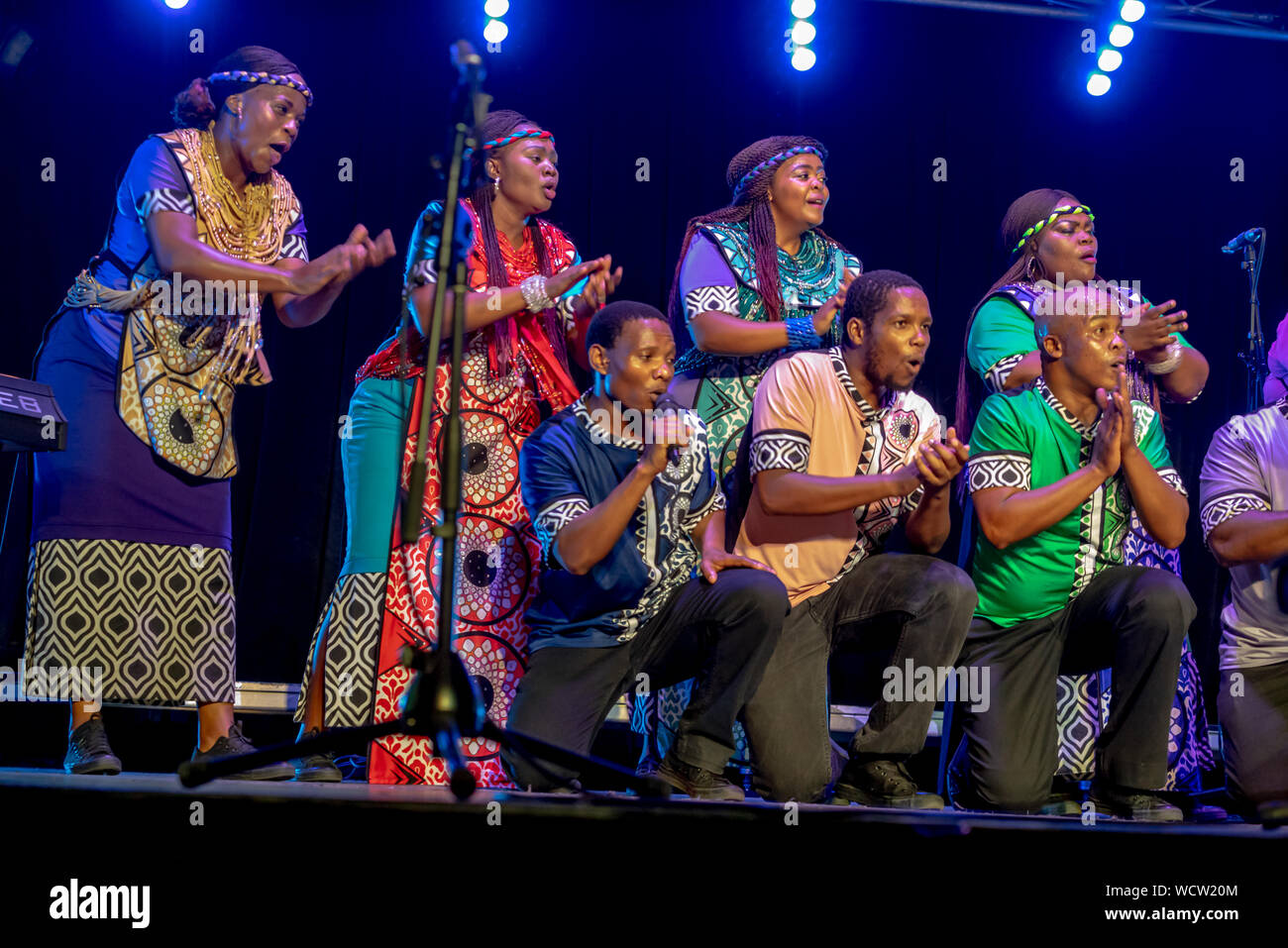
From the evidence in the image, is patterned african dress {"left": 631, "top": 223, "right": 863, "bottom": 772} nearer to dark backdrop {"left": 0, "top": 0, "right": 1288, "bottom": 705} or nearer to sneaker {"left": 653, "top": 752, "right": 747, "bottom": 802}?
sneaker {"left": 653, "top": 752, "right": 747, "bottom": 802}

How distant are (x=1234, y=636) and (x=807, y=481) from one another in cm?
137

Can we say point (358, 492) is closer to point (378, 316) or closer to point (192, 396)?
point (192, 396)

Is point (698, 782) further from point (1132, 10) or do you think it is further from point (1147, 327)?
point (1132, 10)

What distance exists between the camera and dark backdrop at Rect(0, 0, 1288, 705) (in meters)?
5.30

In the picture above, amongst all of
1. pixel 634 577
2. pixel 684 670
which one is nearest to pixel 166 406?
pixel 634 577

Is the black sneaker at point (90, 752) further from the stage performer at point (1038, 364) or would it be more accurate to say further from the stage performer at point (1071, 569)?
the stage performer at point (1038, 364)

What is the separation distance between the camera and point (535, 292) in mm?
4047

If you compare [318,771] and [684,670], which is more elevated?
[684,670]

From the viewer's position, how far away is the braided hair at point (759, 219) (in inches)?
173

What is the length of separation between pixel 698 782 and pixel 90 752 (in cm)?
152

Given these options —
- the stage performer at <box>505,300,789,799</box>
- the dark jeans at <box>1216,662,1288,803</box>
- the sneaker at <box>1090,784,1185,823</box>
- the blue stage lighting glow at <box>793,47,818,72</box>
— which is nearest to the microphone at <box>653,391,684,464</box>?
the stage performer at <box>505,300,789,799</box>

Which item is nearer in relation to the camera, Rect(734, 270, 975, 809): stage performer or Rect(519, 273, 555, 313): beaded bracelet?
Rect(734, 270, 975, 809): stage performer

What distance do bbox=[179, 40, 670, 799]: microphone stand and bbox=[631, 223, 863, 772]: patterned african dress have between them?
4.38 feet

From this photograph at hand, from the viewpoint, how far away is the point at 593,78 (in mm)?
5660
